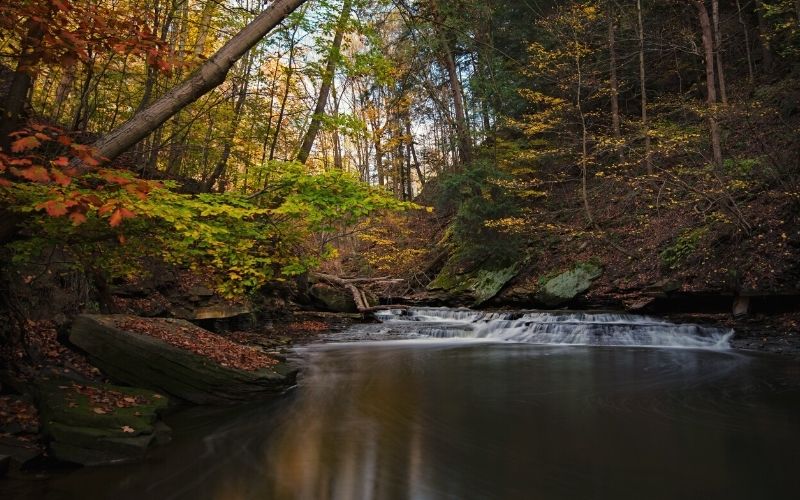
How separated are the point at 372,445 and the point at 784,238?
10565 mm

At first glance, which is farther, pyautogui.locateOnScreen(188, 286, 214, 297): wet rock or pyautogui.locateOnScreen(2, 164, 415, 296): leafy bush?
pyautogui.locateOnScreen(188, 286, 214, 297): wet rock

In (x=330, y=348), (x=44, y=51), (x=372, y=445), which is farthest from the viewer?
(x=330, y=348)

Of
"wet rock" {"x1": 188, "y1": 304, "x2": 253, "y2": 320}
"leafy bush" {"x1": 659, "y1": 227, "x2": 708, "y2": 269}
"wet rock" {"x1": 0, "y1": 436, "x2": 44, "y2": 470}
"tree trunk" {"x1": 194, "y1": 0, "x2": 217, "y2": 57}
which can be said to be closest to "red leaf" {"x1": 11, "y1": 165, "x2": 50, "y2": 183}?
"wet rock" {"x1": 0, "y1": 436, "x2": 44, "y2": 470}

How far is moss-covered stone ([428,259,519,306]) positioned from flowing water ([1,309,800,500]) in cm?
717

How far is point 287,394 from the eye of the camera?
7.73 meters

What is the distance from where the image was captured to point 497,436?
18.9 feet

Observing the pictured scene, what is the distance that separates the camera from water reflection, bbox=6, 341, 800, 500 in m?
4.37

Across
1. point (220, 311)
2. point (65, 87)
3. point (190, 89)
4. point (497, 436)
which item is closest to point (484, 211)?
point (220, 311)

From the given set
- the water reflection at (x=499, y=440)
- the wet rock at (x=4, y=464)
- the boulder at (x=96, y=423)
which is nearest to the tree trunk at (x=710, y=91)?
the water reflection at (x=499, y=440)

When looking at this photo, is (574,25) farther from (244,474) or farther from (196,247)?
(244,474)

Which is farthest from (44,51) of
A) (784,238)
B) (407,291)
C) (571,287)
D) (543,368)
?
(407,291)

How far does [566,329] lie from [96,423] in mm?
11197

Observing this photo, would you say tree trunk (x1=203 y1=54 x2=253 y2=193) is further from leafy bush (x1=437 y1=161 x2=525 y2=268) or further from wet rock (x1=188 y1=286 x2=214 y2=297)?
leafy bush (x1=437 y1=161 x2=525 y2=268)

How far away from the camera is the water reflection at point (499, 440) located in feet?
14.3
